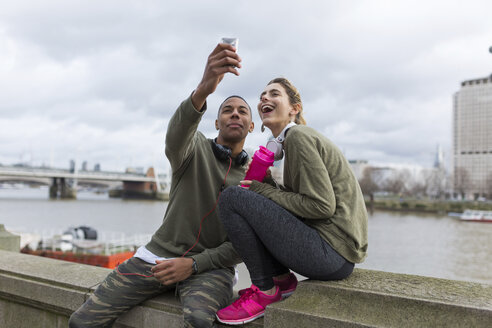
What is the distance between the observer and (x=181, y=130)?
216cm

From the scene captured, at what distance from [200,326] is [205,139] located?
44.7 inches

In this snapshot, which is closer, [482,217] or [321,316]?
[321,316]

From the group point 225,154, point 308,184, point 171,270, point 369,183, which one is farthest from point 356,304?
point 369,183

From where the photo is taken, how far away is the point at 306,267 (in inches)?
76.3

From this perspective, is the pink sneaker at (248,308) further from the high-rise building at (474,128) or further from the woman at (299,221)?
the high-rise building at (474,128)

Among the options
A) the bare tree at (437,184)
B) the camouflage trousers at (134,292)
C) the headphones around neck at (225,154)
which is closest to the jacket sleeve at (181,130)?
the headphones around neck at (225,154)

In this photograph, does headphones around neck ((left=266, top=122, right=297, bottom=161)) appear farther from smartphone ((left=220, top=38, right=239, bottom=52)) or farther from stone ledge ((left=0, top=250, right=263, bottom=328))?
stone ledge ((left=0, top=250, right=263, bottom=328))

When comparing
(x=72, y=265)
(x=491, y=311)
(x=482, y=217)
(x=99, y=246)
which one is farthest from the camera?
(x=482, y=217)

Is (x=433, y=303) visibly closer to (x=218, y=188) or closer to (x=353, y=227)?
(x=353, y=227)

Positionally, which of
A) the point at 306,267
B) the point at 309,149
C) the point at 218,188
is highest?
the point at 309,149

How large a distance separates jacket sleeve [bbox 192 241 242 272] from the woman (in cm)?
28

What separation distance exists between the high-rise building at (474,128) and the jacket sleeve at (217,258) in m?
106

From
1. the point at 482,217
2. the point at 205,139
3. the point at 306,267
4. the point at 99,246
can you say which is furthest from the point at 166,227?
the point at 482,217

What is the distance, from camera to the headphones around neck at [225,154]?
A: 2.49 metres
